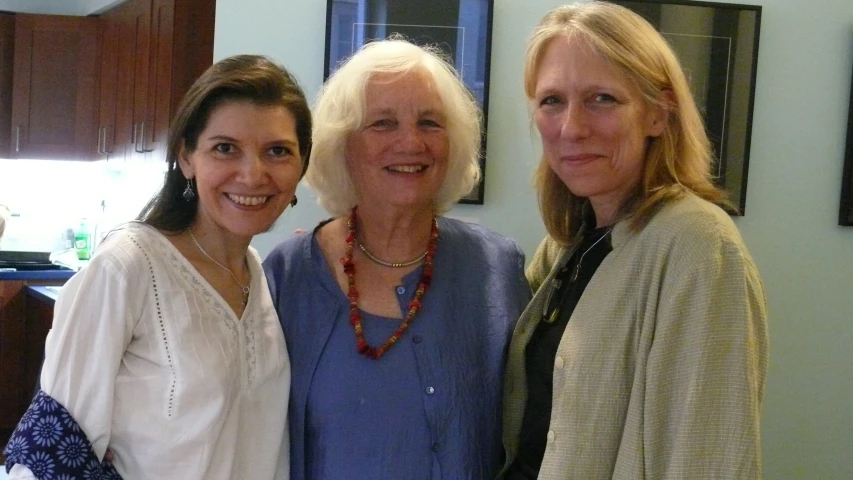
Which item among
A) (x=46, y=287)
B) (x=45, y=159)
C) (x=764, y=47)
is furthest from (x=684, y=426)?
(x=45, y=159)

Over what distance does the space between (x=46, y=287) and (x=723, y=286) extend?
4.03 m

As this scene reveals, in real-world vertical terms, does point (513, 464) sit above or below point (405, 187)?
below

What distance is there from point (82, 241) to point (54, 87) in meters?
0.99

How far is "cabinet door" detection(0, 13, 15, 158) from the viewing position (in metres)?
4.84

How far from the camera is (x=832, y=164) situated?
269 cm

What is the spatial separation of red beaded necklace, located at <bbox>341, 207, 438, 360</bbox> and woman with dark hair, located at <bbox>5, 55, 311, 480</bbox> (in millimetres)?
148

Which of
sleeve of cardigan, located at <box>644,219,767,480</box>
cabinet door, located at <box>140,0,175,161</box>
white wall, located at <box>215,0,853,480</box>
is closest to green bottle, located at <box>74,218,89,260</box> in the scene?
cabinet door, located at <box>140,0,175,161</box>

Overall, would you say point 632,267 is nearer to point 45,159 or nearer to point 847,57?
point 847,57

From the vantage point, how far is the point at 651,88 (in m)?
1.33

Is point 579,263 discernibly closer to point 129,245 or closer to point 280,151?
point 280,151

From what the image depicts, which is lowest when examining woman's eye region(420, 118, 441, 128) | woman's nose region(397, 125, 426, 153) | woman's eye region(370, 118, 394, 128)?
woman's nose region(397, 125, 426, 153)

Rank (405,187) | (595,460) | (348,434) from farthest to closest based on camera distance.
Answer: (405,187), (348,434), (595,460)

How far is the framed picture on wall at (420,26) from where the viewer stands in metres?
2.49

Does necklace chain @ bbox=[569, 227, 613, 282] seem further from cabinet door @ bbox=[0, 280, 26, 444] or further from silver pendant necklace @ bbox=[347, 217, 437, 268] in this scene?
cabinet door @ bbox=[0, 280, 26, 444]
